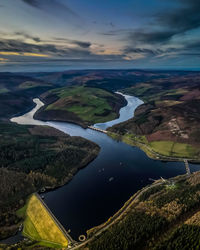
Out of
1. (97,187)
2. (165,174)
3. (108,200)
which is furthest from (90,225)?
(165,174)

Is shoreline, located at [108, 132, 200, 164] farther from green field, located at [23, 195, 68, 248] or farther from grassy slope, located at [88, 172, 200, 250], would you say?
green field, located at [23, 195, 68, 248]

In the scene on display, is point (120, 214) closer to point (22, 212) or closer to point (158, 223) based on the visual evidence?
point (158, 223)

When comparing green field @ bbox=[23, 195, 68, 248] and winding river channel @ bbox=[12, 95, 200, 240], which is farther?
winding river channel @ bbox=[12, 95, 200, 240]

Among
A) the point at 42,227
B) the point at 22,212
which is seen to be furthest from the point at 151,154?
the point at 22,212

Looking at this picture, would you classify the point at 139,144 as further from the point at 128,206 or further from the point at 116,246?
the point at 116,246

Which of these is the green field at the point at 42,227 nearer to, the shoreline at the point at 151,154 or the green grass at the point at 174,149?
the shoreline at the point at 151,154

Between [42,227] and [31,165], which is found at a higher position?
[31,165]

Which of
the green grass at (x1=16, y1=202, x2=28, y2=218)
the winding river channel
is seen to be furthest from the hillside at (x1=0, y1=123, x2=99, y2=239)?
the winding river channel
